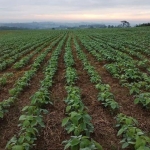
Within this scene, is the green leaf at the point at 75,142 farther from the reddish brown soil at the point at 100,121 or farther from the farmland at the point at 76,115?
the reddish brown soil at the point at 100,121

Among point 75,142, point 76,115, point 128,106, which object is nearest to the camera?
point 75,142

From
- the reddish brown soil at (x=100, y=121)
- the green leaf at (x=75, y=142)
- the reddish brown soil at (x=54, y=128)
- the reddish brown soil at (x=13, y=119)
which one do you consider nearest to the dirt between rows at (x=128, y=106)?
the reddish brown soil at (x=100, y=121)

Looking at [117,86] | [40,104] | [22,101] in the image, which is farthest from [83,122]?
[117,86]

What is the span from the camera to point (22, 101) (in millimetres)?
5973

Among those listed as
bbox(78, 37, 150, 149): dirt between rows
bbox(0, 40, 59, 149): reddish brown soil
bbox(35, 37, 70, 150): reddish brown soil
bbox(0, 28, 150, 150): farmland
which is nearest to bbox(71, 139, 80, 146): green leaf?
bbox(0, 28, 150, 150): farmland

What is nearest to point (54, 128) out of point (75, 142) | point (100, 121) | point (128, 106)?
point (100, 121)

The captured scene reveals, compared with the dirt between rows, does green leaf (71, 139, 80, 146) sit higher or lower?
higher

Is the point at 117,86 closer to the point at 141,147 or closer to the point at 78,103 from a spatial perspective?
the point at 78,103

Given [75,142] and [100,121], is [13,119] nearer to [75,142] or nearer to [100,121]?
[100,121]

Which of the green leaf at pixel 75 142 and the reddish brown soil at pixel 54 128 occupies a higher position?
the green leaf at pixel 75 142

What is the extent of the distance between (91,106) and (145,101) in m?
1.16

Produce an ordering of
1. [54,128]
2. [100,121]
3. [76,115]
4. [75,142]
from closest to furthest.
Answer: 1. [75,142]
2. [76,115]
3. [54,128]
4. [100,121]

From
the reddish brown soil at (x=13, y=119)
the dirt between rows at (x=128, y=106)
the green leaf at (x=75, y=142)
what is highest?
the green leaf at (x=75, y=142)

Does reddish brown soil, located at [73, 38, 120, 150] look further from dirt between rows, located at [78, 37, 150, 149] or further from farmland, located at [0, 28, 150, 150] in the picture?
dirt between rows, located at [78, 37, 150, 149]
